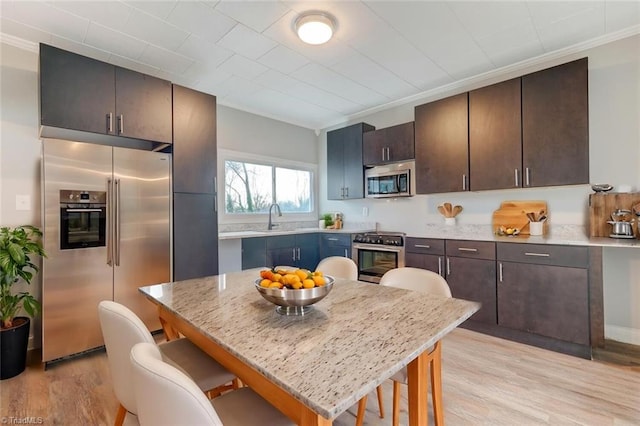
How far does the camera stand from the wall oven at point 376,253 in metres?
3.53

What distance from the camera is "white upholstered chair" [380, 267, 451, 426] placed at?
1460 millimetres

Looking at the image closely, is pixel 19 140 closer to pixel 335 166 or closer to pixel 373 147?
pixel 335 166

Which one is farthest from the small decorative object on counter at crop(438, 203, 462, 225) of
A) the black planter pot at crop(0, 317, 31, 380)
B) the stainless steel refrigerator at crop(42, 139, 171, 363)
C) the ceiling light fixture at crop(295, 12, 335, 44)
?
the black planter pot at crop(0, 317, 31, 380)

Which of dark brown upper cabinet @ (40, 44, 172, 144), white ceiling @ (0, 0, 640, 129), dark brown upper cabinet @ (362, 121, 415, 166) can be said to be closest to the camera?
white ceiling @ (0, 0, 640, 129)

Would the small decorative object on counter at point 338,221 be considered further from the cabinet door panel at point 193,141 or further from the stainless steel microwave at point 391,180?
the cabinet door panel at point 193,141

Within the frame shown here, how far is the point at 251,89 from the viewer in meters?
3.62

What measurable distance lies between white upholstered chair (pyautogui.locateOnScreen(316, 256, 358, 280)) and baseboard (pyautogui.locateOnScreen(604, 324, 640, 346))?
2.45 m

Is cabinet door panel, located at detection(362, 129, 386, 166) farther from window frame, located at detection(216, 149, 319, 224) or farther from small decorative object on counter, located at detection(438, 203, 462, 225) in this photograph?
window frame, located at detection(216, 149, 319, 224)

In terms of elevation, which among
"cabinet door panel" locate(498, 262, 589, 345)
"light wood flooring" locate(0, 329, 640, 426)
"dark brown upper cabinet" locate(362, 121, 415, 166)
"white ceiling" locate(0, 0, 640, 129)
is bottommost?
"light wood flooring" locate(0, 329, 640, 426)

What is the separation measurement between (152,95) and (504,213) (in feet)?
12.3

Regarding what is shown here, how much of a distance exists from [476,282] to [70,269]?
11.7 ft

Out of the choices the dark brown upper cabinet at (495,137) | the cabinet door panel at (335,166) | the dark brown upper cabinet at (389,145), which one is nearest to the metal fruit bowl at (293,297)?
the dark brown upper cabinet at (495,137)

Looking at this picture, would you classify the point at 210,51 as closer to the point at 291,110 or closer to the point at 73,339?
the point at 291,110

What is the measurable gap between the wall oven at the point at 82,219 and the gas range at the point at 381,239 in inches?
107
